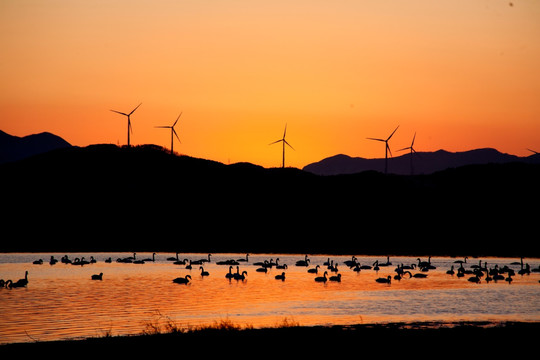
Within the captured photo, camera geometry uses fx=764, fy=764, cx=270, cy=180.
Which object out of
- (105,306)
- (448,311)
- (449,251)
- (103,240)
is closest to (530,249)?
(449,251)

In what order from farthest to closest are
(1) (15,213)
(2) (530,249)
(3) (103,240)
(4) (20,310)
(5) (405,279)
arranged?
(1) (15,213), (3) (103,240), (2) (530,249), (5) (405,279), (4) (20,310)

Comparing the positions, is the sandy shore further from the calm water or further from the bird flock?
the bird flock

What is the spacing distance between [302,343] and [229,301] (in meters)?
26.6

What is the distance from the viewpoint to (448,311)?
50.9 meters

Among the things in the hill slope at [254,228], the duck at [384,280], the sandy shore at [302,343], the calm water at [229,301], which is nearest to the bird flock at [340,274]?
the duck at [384,280]

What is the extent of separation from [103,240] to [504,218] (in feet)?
317

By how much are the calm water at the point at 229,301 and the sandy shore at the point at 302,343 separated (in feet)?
15.2

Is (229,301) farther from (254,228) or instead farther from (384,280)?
(254,228)

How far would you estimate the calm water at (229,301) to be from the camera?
44.3 m

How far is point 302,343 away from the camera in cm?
3094

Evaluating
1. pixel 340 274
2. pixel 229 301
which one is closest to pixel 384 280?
pixel 340 274

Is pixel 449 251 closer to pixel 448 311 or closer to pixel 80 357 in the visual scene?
pixel 448 311

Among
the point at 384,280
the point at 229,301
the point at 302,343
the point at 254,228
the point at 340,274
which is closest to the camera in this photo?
the point at 302,343

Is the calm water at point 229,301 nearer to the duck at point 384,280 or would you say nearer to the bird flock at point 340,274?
the duck at point 384,280
